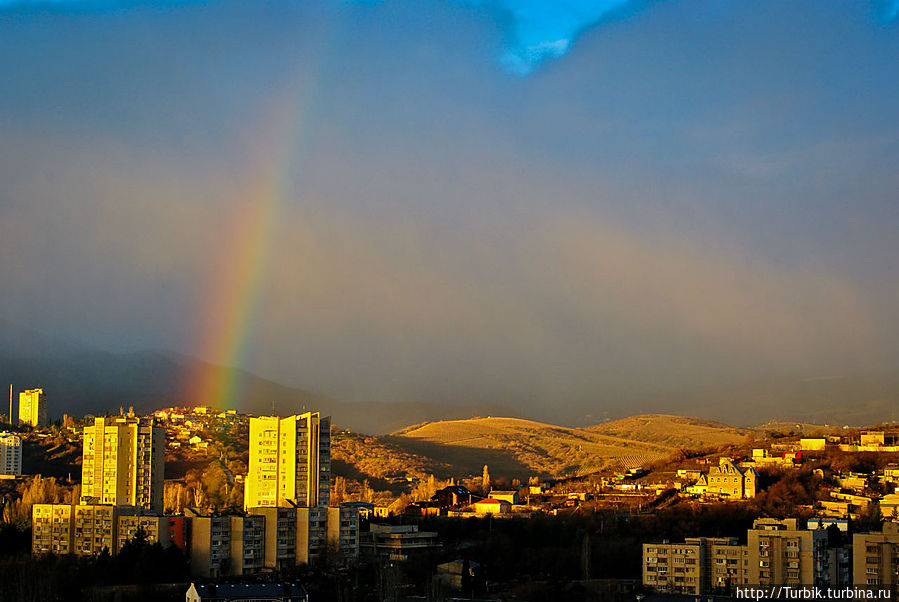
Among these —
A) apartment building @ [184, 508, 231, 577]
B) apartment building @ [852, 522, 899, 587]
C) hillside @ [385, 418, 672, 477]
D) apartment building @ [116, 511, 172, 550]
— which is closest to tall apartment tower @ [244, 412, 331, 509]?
apartment building @ [116, 511, 172, 550]

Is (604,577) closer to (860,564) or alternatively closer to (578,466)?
(860,564)

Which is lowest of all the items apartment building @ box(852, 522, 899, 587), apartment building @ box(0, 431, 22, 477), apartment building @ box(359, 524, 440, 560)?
apartment building @ box(359, 524, 440, 560)

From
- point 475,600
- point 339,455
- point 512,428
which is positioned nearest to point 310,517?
point 475,600

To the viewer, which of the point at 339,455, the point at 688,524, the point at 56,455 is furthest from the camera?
the point at 339,455

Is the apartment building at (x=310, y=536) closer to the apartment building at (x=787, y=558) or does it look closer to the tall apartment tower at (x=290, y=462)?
the tall apartment tower at (x=290, y=462)

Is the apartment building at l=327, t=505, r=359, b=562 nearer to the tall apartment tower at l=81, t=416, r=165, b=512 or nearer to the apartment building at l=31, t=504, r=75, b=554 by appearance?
the apartment building at l=31, t=504, r=75, b=554

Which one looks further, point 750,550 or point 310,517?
point 310,517

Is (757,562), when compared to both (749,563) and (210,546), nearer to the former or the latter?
(749,563)

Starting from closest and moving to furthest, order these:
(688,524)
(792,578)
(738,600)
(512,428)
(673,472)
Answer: (738,600) → (792,578) → (688,524) → (673,472) → (512,428)
